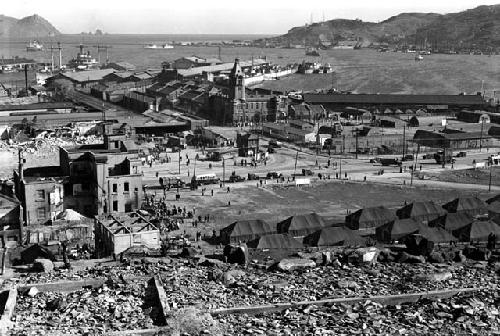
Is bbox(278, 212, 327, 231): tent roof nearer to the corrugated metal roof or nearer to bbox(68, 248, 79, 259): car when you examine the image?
bbox(68, 248, 79, 259): car

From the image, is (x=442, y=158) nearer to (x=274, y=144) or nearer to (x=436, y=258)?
(x=274, y=144)

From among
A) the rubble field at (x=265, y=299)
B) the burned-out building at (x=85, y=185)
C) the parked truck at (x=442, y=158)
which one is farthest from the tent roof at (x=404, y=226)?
the parked truck at (x=442, y=158)

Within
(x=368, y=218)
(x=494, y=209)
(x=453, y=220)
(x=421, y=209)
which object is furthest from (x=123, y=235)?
(x=494, y=209)

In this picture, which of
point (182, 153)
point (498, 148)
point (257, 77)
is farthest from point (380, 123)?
point (257, 77)

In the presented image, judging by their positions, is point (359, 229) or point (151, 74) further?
point (151, 74)

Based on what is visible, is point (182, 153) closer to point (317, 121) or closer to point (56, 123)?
point (56, 123)

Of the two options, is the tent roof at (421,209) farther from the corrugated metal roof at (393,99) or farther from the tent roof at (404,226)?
the corrugated metal roof at (393,99)
